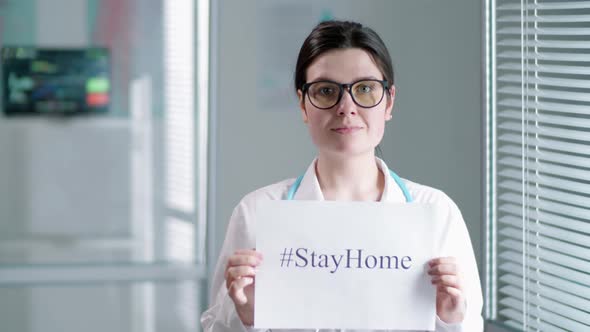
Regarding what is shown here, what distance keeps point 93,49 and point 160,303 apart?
104 centimetres

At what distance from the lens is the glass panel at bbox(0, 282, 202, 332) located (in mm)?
3479

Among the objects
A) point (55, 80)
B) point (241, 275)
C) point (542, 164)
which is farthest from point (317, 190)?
point (55, 80)

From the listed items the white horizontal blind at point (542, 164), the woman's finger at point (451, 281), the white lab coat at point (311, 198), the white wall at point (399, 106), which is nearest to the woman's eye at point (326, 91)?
the white lab coat at point (311, 198)

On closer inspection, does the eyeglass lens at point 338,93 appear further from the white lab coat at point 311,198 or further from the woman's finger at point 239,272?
the woman's finger at point 239,272

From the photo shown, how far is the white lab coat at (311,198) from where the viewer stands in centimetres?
185

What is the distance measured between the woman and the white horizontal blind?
0.97 meters

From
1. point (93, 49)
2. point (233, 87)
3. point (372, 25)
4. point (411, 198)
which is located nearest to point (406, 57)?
point (372, 25)

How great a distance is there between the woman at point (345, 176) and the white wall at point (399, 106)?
66.8 inches

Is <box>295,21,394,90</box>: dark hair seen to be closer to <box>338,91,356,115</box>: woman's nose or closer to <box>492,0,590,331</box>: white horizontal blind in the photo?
<box>338,91,356,115</box>: woman's nose

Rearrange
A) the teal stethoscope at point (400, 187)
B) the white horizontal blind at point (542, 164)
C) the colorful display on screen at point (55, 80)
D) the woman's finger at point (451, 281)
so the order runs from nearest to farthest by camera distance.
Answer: the woman's finger at point (451, 281), the teal stethoscope at point (400, 187), the white horizontal blind at point (542, 164), the colorful display on screen at point (55, 80)

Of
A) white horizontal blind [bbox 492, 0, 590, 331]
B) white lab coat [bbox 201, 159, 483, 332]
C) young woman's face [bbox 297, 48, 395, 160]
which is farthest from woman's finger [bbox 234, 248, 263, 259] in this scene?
white horizontal blind [bbox 492, 0, 590, 331]

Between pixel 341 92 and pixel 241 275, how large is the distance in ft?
1.36

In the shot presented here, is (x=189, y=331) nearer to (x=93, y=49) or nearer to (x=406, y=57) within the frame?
(x=93, y=49)

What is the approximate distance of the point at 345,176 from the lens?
1.90 meters
